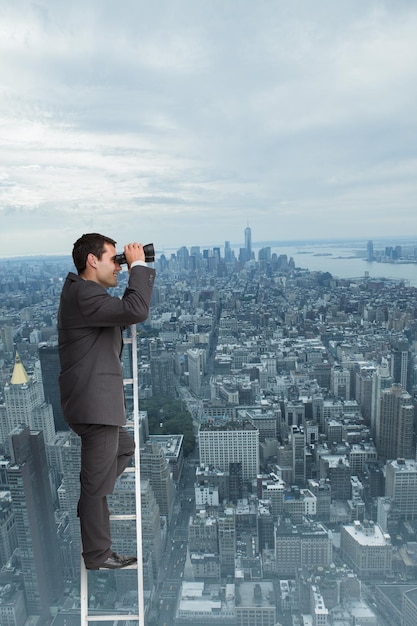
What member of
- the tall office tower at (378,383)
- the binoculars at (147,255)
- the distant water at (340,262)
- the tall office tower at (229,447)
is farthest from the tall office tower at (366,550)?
the distant water at (340,262)

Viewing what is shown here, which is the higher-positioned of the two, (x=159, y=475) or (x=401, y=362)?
(x=401, y=362)

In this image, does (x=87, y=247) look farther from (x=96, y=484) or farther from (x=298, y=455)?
(x=298, y=455)

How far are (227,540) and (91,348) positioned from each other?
155 cm

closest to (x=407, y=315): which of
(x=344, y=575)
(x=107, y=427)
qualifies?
(x=344, y=575)

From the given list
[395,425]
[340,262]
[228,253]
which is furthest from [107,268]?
[228,253]

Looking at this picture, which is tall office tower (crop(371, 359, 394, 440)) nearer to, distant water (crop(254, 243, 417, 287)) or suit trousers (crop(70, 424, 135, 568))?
distant water (crop(254, 243, 417, 287))

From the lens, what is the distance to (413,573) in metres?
1.90

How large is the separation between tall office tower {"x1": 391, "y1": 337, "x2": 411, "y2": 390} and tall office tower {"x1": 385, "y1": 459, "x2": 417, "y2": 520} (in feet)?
2.14

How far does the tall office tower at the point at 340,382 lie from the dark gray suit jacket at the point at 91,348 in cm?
247

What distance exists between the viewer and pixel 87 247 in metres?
0.90

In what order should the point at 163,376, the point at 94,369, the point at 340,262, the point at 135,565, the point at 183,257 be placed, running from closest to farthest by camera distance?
the point at 94,369, the point at 135,565, the point at 163,376, the point at 183,257, the point at 340,262

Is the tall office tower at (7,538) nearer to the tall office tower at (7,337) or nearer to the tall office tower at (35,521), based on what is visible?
the tall office tower at (35,521)

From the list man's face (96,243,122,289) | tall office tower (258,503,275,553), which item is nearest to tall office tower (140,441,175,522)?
tall office tower (258,503,275,553)

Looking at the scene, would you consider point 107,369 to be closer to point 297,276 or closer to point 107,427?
point 107,427
